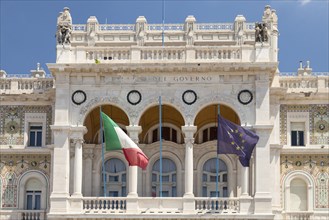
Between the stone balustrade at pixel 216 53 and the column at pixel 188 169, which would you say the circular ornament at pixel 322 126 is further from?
the column at pixel 188 169

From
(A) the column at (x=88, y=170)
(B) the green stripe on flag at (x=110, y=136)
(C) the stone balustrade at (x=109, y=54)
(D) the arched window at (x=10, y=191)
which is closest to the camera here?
(B) the green stripe on flag at (x=110, y=136)

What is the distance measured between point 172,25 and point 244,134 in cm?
904

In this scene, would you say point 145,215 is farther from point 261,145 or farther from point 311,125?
point 311,125

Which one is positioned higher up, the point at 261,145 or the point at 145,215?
the point at 261,145

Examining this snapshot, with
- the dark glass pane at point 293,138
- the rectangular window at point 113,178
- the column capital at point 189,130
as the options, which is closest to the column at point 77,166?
the rectangular window at point 113,178

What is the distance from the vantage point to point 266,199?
133ft

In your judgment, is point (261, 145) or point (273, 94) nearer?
point (261, 145)

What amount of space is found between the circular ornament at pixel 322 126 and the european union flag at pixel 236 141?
207 inches

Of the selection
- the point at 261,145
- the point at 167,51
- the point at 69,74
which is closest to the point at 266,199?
the point at 261,145

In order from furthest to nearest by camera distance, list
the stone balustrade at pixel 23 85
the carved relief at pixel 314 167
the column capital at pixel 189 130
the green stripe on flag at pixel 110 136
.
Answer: the stone balustrade at pixel 23 85 < the carved relief at pixel 314 167 < the column capital at pixel 189 130 < the green stripe on flag at pixel 110 136

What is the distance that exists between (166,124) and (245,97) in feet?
19.7

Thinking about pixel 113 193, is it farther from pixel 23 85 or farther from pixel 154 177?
pixel 23 85

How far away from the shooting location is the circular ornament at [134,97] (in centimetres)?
4228

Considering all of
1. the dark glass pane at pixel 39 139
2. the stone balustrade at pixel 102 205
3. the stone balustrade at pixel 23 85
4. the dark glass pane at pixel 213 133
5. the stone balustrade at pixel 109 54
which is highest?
the stone balustrade at pixel 109 54
